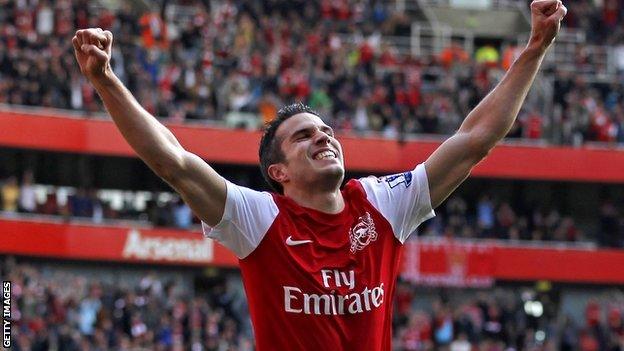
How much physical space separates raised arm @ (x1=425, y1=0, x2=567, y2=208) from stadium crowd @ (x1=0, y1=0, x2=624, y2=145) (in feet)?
78.4

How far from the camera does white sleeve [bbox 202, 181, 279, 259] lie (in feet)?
22.5

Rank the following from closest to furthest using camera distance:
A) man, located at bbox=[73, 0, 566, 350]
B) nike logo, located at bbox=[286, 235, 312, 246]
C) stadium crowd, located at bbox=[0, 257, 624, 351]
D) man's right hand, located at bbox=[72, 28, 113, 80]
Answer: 1. man's right hand, located at bbox=[72, 28, 113, 80]
2. man, located at bbox=[73, 0, 566, 350]
3. nike logo, located at bbox=[286, 235, 312, 246]
4. stadium crowd, located at bbox=[0, 257, 624, 351]

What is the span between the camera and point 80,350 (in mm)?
24031

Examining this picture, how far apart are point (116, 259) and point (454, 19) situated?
13.7 m

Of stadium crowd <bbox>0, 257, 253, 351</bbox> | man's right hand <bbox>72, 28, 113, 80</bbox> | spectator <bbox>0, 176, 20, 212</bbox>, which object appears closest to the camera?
man's right hand <bbox>72, 28, 113, 80</bbox>

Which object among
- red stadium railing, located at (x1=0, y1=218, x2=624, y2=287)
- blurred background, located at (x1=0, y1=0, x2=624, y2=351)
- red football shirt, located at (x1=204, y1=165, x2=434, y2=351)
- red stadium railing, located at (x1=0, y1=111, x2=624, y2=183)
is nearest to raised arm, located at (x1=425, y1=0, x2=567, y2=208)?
red football shirt, located at (x1=204, y1=165, x2=434, y2=351)

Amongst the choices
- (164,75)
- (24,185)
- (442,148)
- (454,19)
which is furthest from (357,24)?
(442,148)

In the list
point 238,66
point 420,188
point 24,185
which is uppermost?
point 420,188

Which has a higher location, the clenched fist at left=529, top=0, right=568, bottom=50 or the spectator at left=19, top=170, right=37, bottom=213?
the clenched fist at left=529, top=0, right=568, bottom=50

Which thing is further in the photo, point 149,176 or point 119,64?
point 149,176

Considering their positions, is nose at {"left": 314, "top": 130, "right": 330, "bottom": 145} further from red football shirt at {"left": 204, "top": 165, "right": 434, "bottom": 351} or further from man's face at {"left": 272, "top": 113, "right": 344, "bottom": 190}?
red football shirt at {"left": 204, "top": 165, "right": 434, "bottom": 351}

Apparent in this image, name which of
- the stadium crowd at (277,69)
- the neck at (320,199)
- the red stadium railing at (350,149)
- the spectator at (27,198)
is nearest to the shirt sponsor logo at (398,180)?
the neck at (320,199)

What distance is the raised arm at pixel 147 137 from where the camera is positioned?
21.4ft

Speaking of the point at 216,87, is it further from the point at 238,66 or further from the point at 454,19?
the point at 454,19
